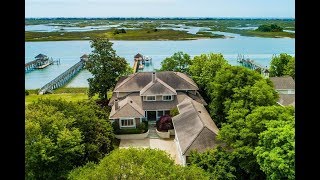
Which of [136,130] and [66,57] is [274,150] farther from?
[66,57]

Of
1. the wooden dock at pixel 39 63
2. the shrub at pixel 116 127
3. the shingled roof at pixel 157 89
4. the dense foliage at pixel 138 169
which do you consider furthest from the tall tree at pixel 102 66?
the wooden dock at pixel 39 63

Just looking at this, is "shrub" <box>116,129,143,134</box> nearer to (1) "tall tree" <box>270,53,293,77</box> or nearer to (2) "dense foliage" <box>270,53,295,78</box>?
(2) "dense foliage" <box>270,53,295,78</box>

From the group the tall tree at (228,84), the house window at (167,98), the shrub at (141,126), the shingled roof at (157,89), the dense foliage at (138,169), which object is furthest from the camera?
the house window at (167,98)

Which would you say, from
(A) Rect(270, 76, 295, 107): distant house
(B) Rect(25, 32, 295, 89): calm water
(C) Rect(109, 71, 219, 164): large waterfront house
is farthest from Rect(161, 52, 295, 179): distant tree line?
(B) Rect(25, 32, 295, 89): calm water

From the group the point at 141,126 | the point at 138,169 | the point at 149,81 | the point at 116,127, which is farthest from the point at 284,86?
the point at 138,169

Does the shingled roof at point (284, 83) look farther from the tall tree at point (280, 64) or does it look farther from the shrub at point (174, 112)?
the shrub at point (174, 112)

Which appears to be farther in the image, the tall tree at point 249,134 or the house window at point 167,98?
the house window at point 167,98

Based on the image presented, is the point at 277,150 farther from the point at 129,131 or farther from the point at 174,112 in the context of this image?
the point at 129,131
